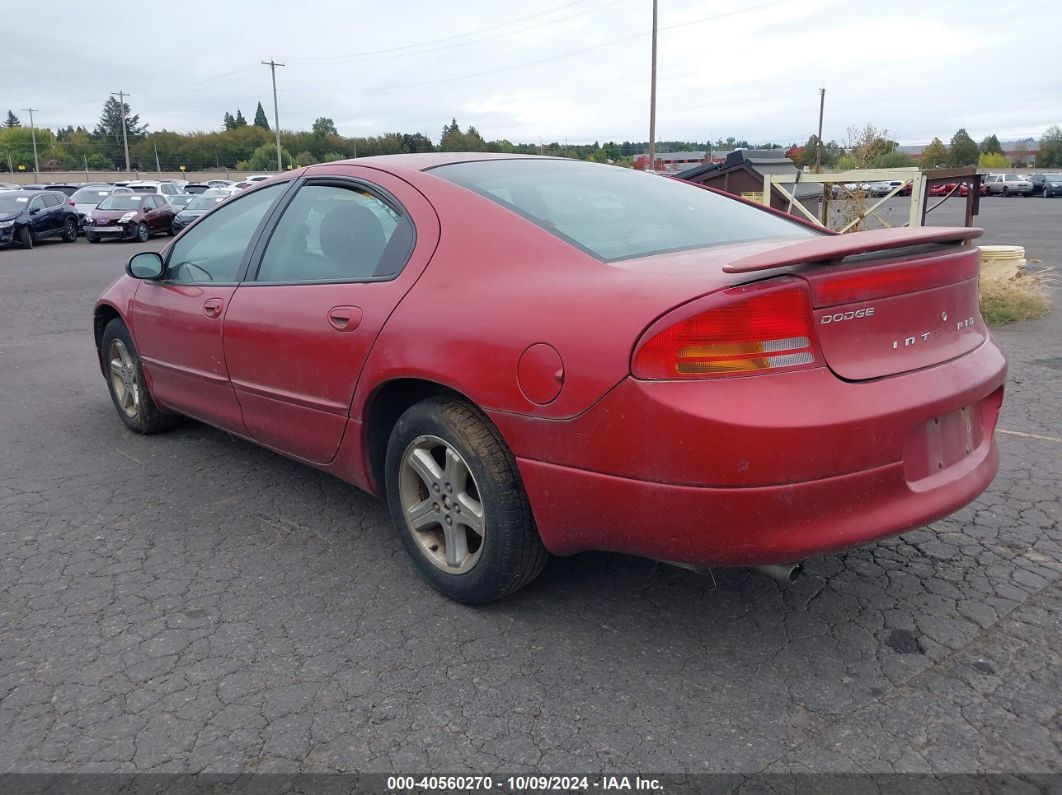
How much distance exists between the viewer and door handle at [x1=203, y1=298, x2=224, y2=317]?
13.2ft

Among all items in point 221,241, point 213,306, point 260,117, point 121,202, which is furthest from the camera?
point 260,117

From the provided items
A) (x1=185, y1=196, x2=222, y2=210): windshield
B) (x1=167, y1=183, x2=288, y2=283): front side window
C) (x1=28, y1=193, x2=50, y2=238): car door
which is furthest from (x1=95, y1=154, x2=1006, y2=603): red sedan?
(x1=185, y1=196, x2=222, y2=210): windshield

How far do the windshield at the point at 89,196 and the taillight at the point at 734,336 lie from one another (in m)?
28.2

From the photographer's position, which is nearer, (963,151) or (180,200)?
(180,200)

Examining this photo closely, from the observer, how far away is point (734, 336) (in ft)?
7.66

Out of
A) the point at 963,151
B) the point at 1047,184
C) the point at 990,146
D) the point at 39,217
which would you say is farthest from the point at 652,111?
the point at 990,146

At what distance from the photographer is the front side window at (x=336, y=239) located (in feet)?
10.9

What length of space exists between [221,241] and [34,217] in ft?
71.0

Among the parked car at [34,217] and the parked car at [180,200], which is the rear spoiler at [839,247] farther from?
the parked car at [180,200]

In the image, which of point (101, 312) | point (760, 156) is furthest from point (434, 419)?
point (760, 156)

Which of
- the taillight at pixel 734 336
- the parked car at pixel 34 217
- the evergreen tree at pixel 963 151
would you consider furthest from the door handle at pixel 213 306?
the evergreen tree at pixel 963 151

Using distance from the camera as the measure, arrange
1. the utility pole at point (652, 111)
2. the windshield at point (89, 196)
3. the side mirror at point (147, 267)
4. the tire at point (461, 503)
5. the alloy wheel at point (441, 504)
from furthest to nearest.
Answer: the utility pole at point (652, 111) < the windshield at point (89, 196) < the side mirror at point (147, 267) < the alloy wheel at point (441, 504) < the tire at point (461, 503)

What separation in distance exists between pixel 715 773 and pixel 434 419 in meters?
1.39

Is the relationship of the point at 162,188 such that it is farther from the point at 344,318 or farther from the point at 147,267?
the point at 344,318
